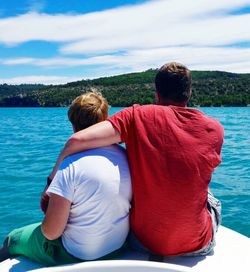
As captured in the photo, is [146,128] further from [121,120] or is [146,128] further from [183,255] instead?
[183,255]

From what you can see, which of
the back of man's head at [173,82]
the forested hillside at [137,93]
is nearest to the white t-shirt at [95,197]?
the back of man's head at [173,82]

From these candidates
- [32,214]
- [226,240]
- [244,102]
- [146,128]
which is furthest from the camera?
[244,102]

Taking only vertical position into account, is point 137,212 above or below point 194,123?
below

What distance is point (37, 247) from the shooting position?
2.56 metres

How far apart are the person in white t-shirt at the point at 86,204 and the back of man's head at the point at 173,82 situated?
0.34 metres

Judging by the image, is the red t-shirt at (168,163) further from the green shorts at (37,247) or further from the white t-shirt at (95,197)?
the green shorts at (37,247)

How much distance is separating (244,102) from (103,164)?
6340 centimetres

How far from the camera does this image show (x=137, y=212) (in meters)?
2.45

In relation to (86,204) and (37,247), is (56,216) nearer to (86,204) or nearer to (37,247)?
(86,204)

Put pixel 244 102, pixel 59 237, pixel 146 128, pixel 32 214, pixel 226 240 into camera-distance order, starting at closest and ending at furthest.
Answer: pixel 146 128 → pixel 59 237 → pixel 226 240 → pixel 32 214 → pixel 244 102

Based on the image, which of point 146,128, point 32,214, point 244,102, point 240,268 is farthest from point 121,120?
point 244,102

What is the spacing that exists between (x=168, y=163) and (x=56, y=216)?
2.11 feet

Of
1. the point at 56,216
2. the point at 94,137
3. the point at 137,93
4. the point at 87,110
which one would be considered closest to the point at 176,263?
the point at 56,216

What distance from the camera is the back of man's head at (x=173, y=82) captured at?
7.96 feet
